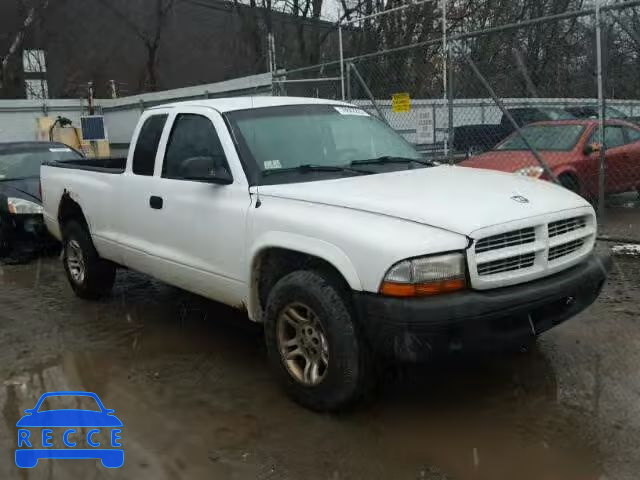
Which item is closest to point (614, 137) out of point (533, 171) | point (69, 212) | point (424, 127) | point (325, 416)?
point (533, 171)

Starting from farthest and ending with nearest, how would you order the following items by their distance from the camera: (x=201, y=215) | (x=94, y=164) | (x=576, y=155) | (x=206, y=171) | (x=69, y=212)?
1. (x=576, y=155)
2. (x=94, y=164)
3. (x=69, y=212)
4. (x=201, y=215)
5. (x=206, y=171)

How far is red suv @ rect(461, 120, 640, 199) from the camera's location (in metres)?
9.02

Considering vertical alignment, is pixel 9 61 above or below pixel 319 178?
above

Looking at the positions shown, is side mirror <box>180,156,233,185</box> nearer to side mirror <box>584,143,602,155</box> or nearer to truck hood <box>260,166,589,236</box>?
truck hood <box>260,166,589,236</box>

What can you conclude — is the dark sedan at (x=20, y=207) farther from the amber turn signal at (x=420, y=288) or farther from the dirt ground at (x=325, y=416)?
the amber turn signal at (x=420, y=288)

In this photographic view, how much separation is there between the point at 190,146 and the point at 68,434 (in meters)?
2.18

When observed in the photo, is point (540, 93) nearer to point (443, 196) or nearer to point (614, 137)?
point (614, 137)

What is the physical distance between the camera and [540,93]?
375 inches

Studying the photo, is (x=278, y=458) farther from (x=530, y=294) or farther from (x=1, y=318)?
(x=1, y=318)

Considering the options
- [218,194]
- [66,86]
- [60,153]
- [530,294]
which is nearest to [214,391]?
[218,194]

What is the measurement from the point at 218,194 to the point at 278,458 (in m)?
1.81

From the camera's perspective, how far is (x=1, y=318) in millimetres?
6035

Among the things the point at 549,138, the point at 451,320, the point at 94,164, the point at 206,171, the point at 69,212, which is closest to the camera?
the point at 451,320

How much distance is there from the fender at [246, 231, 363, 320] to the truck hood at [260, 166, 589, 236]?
0.25 metres
